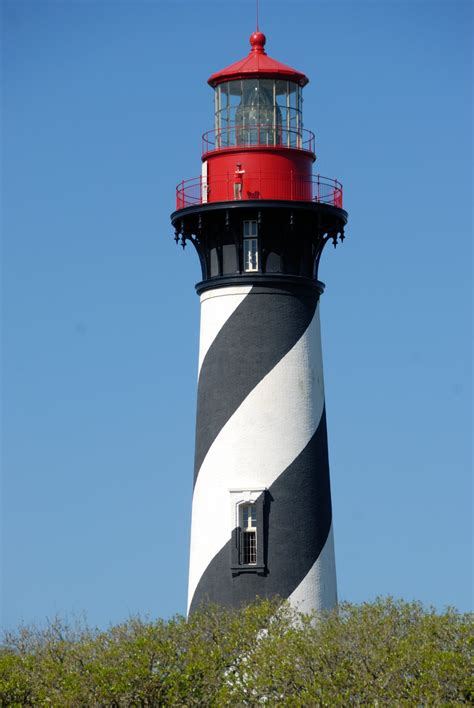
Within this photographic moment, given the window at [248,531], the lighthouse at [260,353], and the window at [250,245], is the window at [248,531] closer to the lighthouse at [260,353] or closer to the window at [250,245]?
the lighthouse at [260,353]

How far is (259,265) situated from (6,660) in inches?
375

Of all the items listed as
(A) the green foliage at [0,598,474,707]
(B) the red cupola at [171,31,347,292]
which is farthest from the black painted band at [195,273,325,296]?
(A) the green foliage at [0,598,474,707]

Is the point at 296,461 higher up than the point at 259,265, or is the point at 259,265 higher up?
the point at 259,265

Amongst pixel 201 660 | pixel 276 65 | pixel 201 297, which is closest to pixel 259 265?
pixel 201 297

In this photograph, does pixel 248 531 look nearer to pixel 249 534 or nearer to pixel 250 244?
pixel 249 534

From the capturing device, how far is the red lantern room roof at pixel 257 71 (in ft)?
136

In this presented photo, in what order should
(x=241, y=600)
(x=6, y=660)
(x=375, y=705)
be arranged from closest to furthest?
(x=375, y=705) → (x=6, y=660) → (x=241, y=600)

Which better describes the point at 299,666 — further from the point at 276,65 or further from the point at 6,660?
the point at 276,65

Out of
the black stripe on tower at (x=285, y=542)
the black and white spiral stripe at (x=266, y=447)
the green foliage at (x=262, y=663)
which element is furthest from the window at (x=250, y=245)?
the green foliage at (x=262, y=663)

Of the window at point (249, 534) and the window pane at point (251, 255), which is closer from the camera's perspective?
the window at point (249, 534)

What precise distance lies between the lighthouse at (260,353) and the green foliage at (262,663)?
2.51 meters

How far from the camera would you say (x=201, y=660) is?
117 feet

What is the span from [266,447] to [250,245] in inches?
164

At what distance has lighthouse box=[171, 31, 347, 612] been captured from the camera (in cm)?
4003
